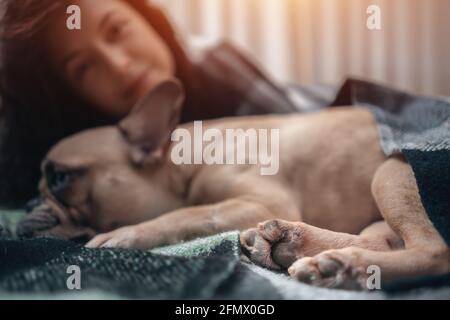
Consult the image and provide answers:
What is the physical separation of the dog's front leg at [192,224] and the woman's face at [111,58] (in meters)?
0.47

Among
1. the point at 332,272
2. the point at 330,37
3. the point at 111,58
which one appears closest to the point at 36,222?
the point at 111,58

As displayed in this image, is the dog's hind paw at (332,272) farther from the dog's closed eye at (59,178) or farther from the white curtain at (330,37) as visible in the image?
the white curtain at (330,37)

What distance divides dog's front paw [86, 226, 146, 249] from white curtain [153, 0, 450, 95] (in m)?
0.95

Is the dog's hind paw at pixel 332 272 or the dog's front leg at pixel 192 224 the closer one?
the dog's hind paw at pixel 332 272

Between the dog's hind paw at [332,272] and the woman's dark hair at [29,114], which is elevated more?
the woman's dark hair at [29,114]

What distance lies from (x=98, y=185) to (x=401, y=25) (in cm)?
112

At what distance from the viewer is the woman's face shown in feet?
4.71

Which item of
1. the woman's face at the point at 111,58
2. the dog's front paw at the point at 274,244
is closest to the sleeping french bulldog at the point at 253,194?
the dog's front paw at the point at 274,244

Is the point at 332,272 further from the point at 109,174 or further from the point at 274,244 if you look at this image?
the point at 109,174

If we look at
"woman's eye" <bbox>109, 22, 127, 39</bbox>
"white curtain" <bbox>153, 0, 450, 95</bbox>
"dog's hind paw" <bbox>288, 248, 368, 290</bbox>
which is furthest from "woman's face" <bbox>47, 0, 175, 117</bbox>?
"dog's hind paw" <bbox>288, 248, 368, 290</bbox>

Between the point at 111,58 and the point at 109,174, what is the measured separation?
12.6 inches

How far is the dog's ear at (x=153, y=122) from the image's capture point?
146 cm
